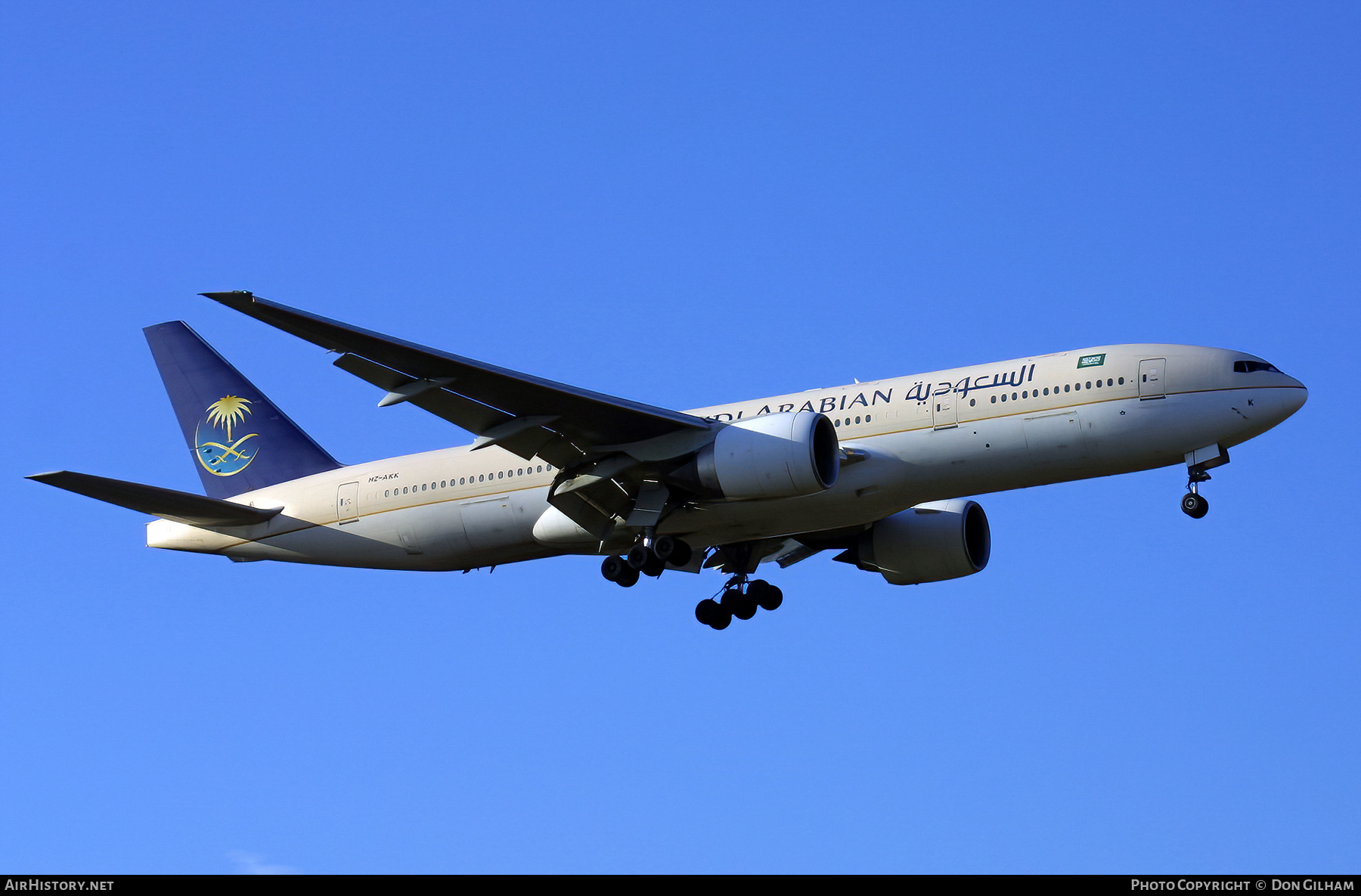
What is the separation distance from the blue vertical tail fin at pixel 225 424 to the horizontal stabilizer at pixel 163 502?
1.43m

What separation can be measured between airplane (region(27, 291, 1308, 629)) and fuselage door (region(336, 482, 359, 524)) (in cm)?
5

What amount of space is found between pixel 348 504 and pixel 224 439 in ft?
16.0

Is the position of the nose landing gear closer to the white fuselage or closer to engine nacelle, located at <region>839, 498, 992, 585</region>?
the white fuselage

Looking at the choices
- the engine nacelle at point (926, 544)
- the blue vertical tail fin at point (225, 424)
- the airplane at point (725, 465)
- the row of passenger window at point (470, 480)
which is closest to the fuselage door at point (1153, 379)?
the airplane at point (725, 465)

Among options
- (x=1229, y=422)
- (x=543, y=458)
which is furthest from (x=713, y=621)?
(x=1229, y=422)

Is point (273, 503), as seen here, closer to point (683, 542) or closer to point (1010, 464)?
point (683, 542)

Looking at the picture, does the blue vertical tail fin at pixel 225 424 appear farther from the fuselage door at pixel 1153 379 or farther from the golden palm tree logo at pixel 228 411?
the fuselage door at pixel 1153 379

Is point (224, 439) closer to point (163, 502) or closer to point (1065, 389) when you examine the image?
point (163, 502)

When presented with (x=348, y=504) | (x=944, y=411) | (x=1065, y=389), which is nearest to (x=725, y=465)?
(x=944, y=411)

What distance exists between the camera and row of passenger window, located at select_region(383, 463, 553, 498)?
31.9m

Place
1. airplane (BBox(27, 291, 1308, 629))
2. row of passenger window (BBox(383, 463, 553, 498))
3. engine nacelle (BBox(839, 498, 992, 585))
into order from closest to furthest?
airplane (BBox(27, 291, 1308, 629)), row of passenger window (BBox(383, 463, 553, 498)), engine nacelle (BBox(839, 498, 992, 585))

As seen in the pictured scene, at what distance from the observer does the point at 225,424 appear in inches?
1453

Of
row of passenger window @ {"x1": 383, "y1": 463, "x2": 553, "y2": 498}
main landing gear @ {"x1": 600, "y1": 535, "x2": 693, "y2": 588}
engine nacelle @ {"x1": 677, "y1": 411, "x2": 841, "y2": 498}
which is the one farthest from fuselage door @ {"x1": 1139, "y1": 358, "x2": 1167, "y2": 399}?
row of passenger window @ {"x1": 383, "y1": 463, "x2": 553, "y2": 498}
